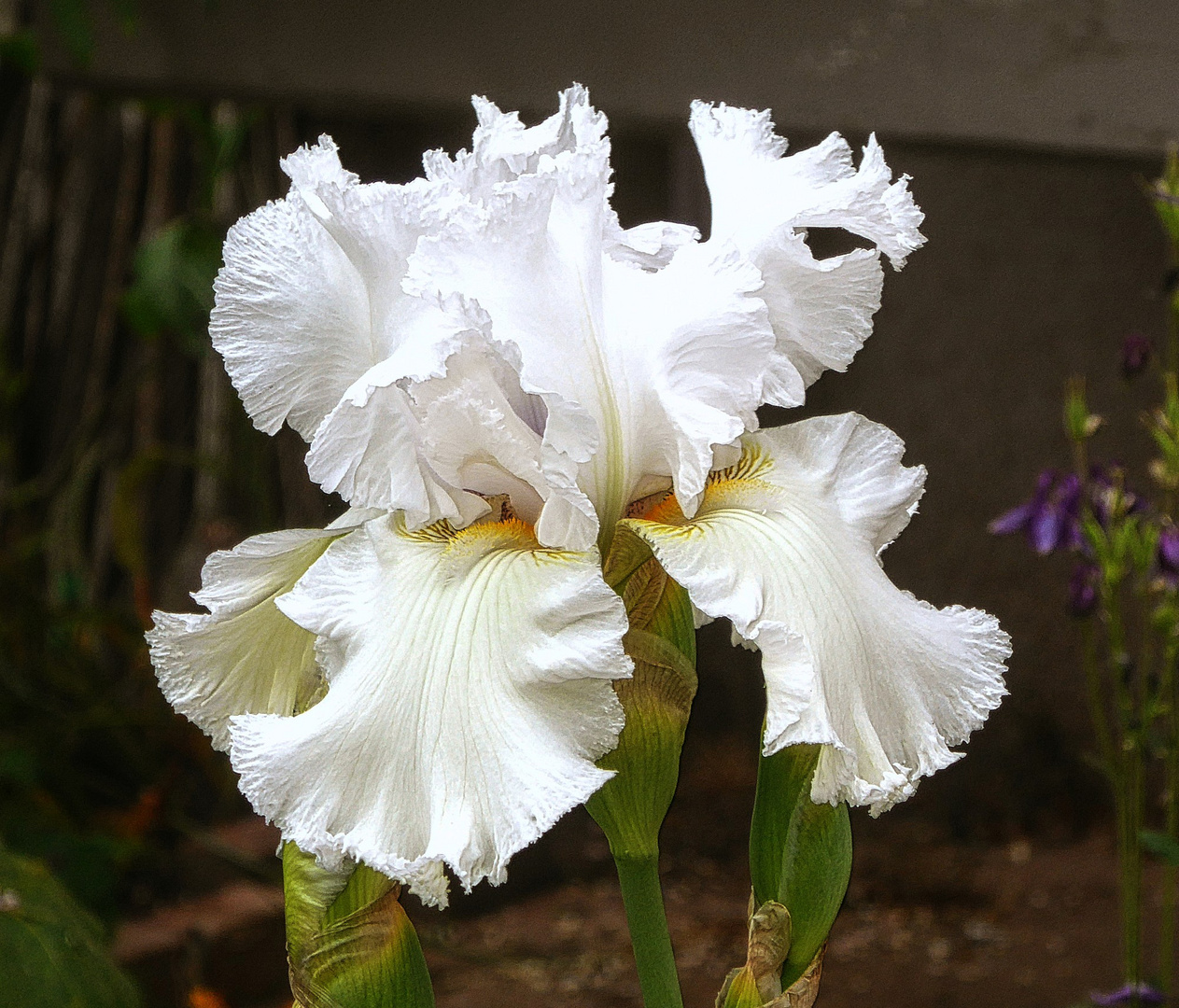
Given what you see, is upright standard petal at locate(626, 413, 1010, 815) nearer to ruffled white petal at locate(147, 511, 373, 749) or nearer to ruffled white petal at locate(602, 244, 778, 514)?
ruffled white petal at locate(602, 244, 778, 514)

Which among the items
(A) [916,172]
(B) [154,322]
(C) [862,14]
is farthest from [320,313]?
(B) [154,322]

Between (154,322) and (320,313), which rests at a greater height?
(320,313)

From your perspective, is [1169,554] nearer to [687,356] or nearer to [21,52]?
[687,356]

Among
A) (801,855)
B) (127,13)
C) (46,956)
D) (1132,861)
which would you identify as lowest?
(46,956)

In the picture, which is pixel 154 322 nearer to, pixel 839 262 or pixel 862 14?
pixel 862 14

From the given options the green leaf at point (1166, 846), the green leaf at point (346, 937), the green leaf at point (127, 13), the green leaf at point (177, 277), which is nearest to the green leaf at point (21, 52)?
the green leaf at point (127, 13)

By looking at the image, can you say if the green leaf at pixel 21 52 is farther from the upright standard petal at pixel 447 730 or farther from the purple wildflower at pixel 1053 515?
the upright standard petal at pixel 447 730

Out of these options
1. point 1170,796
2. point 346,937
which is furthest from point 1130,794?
point 346,937
